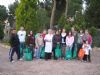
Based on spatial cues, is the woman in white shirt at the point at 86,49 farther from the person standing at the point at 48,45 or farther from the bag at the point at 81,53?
the person standing at the point at 48,45

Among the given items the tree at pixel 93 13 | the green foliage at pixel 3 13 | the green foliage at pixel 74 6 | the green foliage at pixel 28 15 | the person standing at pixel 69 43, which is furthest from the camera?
the green foliage at pixel 74 6

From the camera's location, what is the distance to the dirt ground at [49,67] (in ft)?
56.0

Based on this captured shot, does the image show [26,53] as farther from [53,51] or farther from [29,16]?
[29,16]

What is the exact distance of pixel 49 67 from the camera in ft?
61.3

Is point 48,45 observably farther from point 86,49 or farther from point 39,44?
point 86,49

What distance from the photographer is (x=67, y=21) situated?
30734mm

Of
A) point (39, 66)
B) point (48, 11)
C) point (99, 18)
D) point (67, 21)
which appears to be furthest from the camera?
point (48, 11)

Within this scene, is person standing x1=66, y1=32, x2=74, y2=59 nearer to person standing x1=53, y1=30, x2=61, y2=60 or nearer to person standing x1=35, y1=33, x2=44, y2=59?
person standing x1=53, y1=30, x2=61, y2=60

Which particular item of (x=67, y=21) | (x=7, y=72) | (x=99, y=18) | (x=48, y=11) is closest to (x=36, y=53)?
(x=7, y=72)

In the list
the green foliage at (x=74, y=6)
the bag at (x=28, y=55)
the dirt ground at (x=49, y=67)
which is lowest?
the dirt ground at (x=49, y=67)

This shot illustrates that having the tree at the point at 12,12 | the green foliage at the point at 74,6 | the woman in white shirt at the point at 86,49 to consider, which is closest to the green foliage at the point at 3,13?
the tree at the point at 12,12

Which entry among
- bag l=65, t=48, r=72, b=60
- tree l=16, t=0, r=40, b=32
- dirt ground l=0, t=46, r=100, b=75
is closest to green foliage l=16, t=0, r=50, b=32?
tree l=16, t=0, r=40, b=32

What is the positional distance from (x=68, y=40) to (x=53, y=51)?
100cm

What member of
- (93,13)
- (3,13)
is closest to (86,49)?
(93,13)
